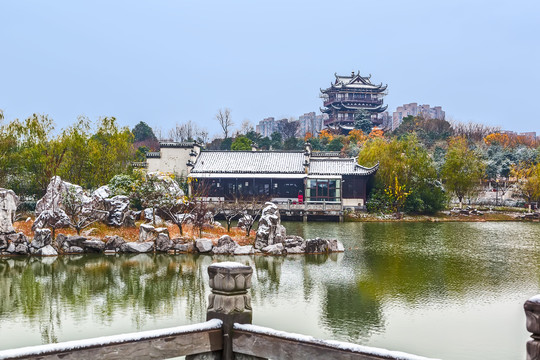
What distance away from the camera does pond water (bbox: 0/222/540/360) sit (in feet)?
29.0

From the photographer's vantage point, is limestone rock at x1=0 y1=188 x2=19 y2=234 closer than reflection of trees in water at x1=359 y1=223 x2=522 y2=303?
No

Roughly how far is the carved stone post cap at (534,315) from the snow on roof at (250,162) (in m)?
31.7

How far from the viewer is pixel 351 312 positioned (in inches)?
405

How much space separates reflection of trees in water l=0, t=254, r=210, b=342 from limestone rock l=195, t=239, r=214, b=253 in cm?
76

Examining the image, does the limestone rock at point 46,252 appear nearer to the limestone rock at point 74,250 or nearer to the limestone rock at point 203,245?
the limestone rock at point 74,250

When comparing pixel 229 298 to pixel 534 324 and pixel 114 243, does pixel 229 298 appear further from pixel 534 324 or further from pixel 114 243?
pixel 114 243

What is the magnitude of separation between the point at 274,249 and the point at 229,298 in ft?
41.5

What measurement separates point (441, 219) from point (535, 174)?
8.85 m

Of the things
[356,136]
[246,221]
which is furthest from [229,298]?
[356,136]

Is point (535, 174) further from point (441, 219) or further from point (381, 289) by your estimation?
point (381, 289)

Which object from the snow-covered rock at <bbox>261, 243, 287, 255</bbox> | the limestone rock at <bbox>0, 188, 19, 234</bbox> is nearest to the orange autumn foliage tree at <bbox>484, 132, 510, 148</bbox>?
the snow-covered rock at <bbox>261, 243, 287, 255</bbox>

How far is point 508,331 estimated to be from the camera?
30.4ft

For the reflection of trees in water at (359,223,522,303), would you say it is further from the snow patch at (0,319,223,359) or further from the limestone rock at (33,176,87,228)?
the limestone rock at (33,176,87,228)

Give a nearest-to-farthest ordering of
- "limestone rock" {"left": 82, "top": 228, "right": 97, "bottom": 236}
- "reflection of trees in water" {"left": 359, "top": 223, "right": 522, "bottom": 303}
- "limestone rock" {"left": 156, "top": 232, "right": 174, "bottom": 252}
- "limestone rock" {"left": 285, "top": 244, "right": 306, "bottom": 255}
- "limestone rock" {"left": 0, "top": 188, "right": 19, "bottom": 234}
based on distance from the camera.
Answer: "reflection of trees in water" {"left": 359, "top": 223, "right": 522, "bottom": 303}
"limestone rock" {"left": 0, "top": 188, "right": 19, "bottom": 234}
"limestone rock" {"left": 156, "top": 232, "right": 174, "bottom": 252}
"limestone rock" {"left": 285, "top": 244, "right": 306, "bottom": 255}
"limestone rock" {"left": 82, "top": 228, "right": 97, "bottom": 236}
